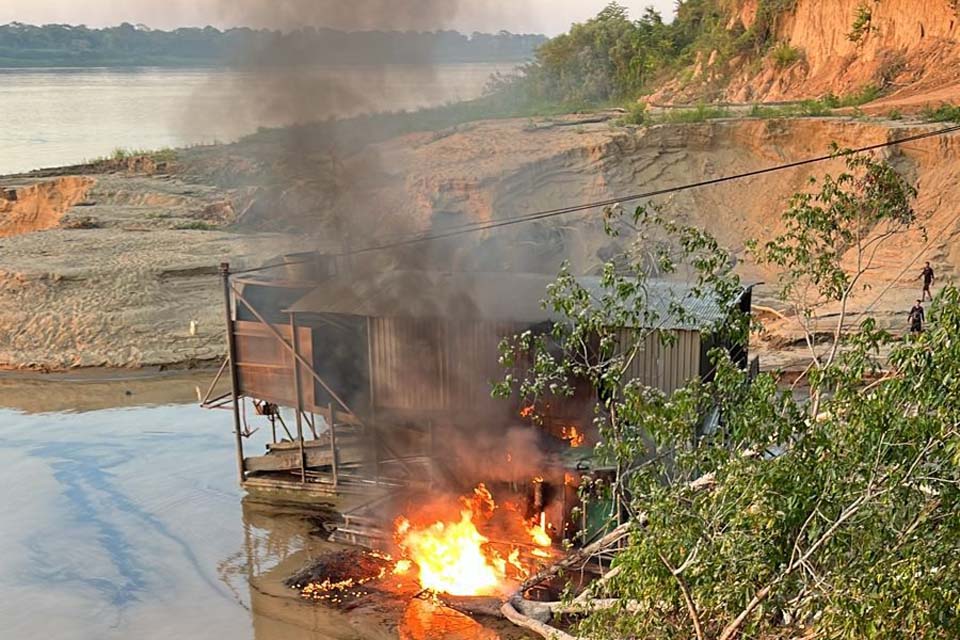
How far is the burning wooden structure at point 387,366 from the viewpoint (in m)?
17.2

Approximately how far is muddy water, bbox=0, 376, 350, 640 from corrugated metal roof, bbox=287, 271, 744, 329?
466 cm

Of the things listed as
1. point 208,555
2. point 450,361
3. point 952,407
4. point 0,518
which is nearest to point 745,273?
point 450,361

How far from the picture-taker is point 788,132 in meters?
33.7

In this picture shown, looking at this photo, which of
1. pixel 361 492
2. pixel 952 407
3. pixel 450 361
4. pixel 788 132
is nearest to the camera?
pixel 952 407

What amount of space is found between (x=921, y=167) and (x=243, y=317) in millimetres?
22936

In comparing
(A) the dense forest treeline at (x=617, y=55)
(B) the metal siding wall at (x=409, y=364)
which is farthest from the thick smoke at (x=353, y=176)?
(A) the dense forest treeline at (x=617, y=55)

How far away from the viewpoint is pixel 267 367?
19.4 m

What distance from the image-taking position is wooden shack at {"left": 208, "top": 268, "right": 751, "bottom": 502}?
1714 cm

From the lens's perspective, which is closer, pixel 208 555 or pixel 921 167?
pixel 208 555

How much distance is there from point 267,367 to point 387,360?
303 centimetres

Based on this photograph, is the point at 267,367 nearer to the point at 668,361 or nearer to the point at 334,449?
the point at 334,449

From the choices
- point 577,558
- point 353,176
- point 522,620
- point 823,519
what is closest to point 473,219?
point 353,176

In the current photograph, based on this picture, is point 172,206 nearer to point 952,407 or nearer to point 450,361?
point 450,361

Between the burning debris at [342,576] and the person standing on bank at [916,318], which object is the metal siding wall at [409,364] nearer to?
the burning debris at [342,576]
